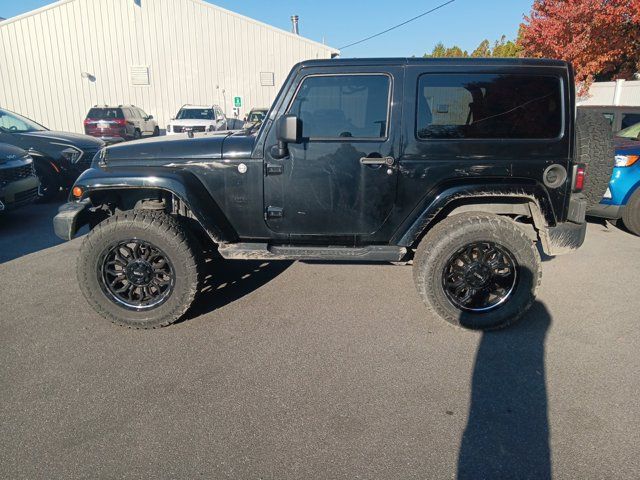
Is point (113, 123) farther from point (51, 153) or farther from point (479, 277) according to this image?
point (479, 277)

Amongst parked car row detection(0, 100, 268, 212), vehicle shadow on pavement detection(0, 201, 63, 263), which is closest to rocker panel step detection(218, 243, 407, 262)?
parked car row detection(0, 100, 268, 212)

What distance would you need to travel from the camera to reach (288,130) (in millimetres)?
3123

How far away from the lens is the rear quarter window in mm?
3268

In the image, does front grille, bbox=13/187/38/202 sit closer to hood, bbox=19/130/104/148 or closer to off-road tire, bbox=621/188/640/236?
hood, bbox=19/130/104/148

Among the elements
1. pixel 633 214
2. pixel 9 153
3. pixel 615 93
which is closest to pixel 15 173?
pixel 9 153

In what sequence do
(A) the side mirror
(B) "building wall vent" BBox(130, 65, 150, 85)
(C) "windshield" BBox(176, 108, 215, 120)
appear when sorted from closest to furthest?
(A) the side mirror, (C) "windshield" BBox(176, 108, 215, 120), (B) "building wall vent" BBox(130, 65, 150, 85)

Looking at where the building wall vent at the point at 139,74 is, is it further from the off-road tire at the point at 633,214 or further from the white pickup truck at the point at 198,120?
the off-road tire at the point at 633,214

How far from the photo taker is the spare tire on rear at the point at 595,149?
11.4ft

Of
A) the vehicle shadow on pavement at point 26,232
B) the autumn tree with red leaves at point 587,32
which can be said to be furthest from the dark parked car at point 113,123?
the autumn tree with red leaves at point 587,32

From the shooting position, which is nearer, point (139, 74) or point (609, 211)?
point (609, 211)

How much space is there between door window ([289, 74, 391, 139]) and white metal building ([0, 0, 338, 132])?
65.2 feet

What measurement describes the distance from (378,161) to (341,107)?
0.52m

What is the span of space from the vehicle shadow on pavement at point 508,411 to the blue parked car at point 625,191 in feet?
11.8

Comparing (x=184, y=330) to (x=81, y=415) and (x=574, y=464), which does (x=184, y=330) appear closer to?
(x=81, y=415)
